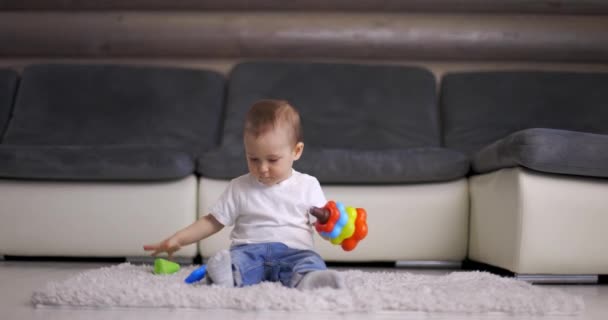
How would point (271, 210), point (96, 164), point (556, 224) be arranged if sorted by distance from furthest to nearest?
point (96, 164)
point (556, 224)
point (271, 210)

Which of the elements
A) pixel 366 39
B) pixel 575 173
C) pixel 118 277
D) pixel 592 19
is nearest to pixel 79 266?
pixel 118 277

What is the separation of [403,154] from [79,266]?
4.12 feet

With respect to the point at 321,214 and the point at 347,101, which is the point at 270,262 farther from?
the point at 347,101

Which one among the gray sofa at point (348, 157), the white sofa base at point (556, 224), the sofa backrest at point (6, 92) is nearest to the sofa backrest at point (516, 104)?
the gray sofa at point (348, 157)

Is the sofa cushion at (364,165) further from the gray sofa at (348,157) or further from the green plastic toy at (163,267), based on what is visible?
the green plastic toy at (163,267)

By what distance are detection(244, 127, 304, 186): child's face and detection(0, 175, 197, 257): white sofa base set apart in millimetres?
753

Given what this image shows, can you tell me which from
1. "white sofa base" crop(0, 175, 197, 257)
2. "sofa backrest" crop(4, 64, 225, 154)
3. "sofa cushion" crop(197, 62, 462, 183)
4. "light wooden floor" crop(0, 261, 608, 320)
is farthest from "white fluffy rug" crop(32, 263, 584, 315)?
"sofa backrest" crop(4, 64, 225, 154)

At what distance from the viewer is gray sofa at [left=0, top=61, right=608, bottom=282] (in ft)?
6.74

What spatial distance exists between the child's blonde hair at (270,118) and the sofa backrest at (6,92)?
6.62 feet

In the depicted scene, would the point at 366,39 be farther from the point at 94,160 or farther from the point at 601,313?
the point at 601,313

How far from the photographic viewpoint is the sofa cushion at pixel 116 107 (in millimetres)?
3105

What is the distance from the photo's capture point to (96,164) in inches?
94.4

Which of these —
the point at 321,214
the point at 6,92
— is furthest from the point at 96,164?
the point at 6,92

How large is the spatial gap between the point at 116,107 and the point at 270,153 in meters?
1.73
